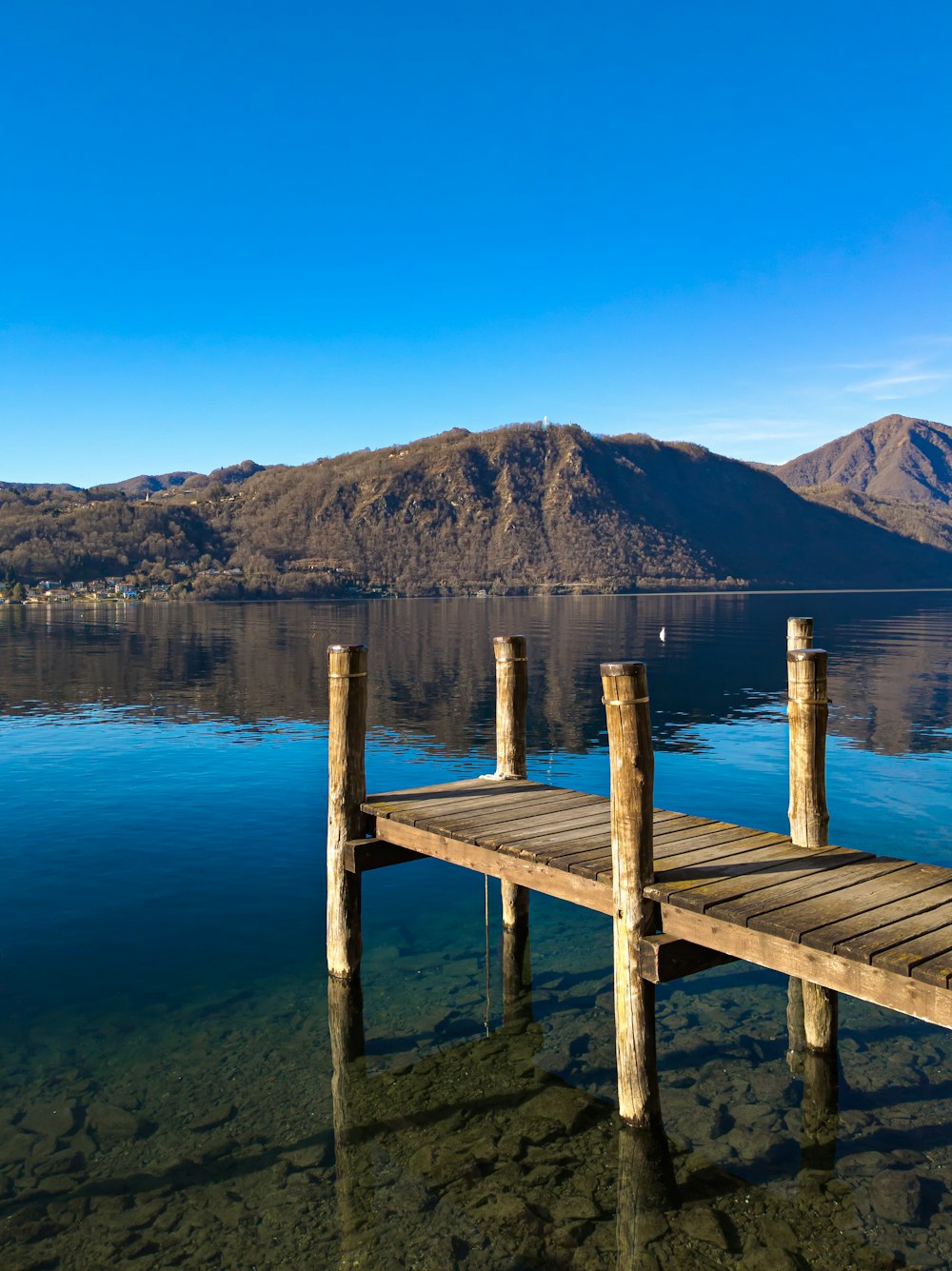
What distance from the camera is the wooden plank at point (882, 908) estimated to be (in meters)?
6.25

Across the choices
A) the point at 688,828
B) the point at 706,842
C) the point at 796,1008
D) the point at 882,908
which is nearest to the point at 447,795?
the point at 688,828

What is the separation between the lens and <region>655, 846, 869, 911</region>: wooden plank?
7125 mm

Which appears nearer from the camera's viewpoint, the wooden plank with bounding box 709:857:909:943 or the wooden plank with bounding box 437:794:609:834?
the wooden plank with bounding box 709:857:909:943

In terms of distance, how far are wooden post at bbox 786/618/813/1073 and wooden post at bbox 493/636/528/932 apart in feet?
10.9

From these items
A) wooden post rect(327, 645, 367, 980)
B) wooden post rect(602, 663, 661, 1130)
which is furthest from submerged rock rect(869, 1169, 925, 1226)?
wooden post rect(327, 645, 367, 980)

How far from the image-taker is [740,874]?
25.2 ft

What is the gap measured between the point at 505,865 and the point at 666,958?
1.94 meters

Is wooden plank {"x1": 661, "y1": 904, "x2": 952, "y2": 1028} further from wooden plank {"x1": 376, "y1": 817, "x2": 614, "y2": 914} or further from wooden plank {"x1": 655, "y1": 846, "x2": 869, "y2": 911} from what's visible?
wooden plank {"x1": 376, "y1": 817, "x2": 614, "y2": 914}

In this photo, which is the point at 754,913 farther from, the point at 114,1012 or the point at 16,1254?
the point at 114,1012

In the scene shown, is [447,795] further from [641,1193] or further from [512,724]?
[641,1193]

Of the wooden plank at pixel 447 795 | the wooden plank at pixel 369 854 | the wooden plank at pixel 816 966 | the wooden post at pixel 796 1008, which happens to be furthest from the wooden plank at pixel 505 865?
the wooden post at pixel 796 1008

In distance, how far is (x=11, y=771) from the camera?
2372 cm

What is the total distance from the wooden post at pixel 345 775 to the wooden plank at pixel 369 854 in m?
0.08

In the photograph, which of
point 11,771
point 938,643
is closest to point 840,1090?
point 11,771
